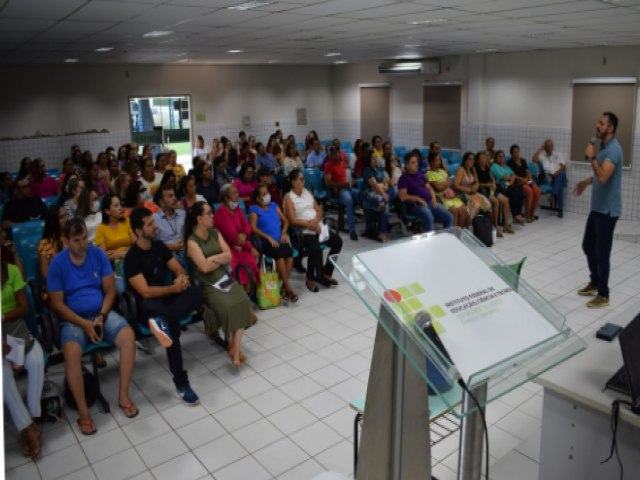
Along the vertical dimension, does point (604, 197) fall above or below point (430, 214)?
above

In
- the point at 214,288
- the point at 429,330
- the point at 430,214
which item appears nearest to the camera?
the point at 429,330

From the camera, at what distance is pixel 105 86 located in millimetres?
12328

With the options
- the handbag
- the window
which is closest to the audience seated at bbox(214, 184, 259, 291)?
the handbag

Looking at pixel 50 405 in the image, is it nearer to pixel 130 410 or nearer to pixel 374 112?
pixel 130 410

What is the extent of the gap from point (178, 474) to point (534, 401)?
2466mm

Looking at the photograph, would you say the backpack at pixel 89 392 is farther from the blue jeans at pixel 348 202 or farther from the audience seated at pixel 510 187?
the audience seated at pixel 510 187

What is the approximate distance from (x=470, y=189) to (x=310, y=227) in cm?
315

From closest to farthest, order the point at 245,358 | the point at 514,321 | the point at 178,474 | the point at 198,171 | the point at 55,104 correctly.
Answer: the point at 514,321 < the point at 178,474 < the point at 245,358 < the point at 198,171 < the point at 55,104

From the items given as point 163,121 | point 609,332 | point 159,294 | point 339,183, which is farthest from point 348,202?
point 163,121

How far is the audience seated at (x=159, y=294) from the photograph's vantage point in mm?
4152

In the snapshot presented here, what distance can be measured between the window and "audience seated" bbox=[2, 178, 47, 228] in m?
6.53

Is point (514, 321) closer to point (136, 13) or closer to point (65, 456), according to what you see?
point (65, 456)

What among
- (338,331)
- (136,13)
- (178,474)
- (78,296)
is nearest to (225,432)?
(178,474)

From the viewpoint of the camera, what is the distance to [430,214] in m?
7.83
